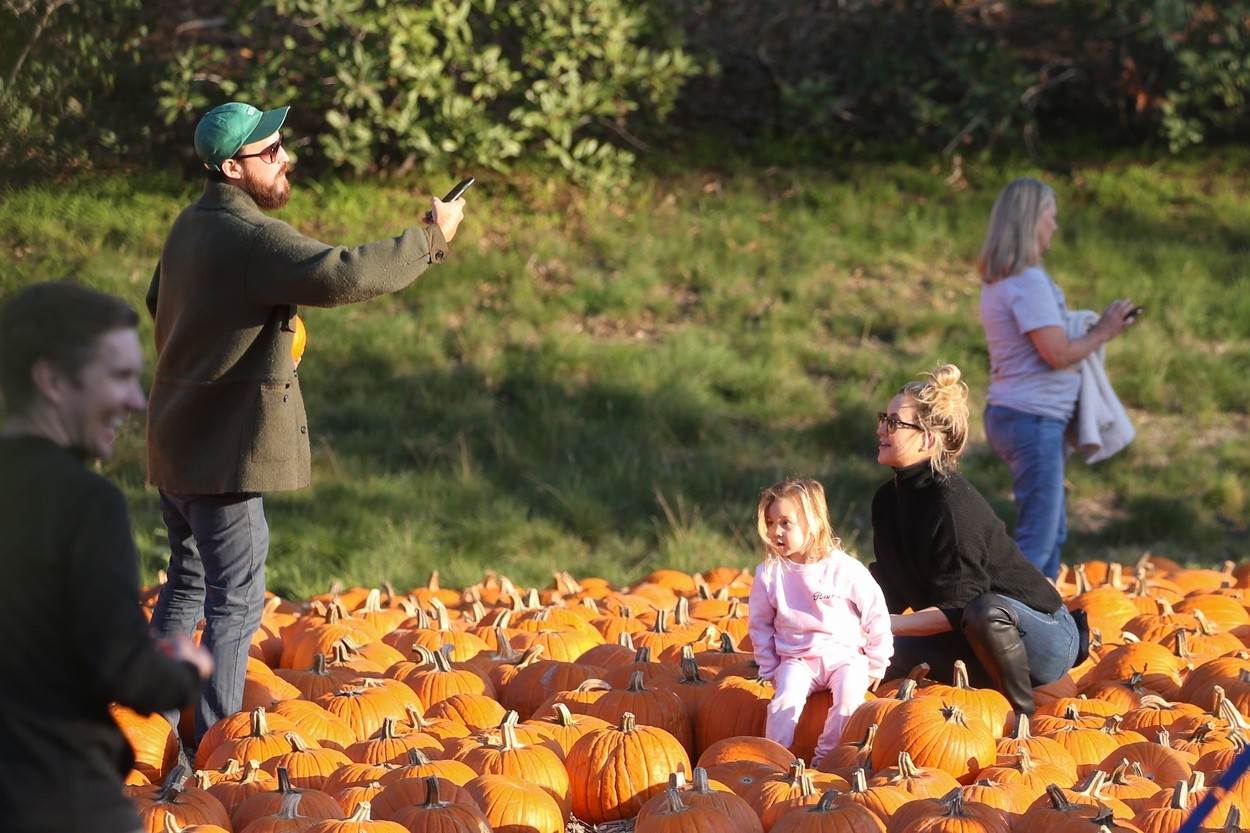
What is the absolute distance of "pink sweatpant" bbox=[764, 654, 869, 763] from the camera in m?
3.91

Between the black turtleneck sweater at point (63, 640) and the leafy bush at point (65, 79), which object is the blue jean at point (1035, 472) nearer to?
the black turtleneck sweater at point (63, 640)

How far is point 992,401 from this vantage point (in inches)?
241

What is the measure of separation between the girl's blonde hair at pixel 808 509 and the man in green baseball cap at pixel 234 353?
108cm

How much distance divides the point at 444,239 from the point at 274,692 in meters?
1.41

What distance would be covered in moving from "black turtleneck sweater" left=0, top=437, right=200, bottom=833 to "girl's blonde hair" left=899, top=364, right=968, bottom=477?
2.59 metres

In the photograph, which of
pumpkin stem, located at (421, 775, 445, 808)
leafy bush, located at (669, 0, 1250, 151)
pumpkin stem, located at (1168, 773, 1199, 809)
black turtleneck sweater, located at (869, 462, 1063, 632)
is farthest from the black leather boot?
leafy bush, located at (669, 0, 1250, 151)

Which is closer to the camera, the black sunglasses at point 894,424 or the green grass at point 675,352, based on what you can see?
the black sunglasses at point 894,424

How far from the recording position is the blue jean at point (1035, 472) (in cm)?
593

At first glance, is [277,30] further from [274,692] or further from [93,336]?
[93,336]

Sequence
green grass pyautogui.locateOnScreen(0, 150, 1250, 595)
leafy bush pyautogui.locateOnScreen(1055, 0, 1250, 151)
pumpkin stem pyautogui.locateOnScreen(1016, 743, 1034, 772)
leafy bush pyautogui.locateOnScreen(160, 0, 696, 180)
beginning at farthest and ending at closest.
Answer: leafy bush pyautogui.locateOnScreen(1055, 0, 1250, 151)
leafy bush pyautogui.locateOnScreen(160, 0, 696, 180)
green grass pyautogui.locateOnScreen(0, 150, 1250, 595)
pumpkin stem pyautogui.locateOnScreen(1016, 743, 1034, 772)

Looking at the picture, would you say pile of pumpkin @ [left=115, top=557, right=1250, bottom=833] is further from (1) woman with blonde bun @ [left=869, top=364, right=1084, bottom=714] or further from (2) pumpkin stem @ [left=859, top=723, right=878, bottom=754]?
(1) woman with blonde bun @ [left=869, top=364, right=1084, bottom=714]

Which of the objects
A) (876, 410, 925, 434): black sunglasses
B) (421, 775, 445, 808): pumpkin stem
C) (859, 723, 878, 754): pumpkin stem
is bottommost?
(859, 723, 878, 754): pumpkin stem

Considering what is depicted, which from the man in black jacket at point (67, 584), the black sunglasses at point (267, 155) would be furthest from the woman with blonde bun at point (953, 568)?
the man in black jacket at point (67, 584)

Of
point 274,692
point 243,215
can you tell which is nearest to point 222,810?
point 274,692
